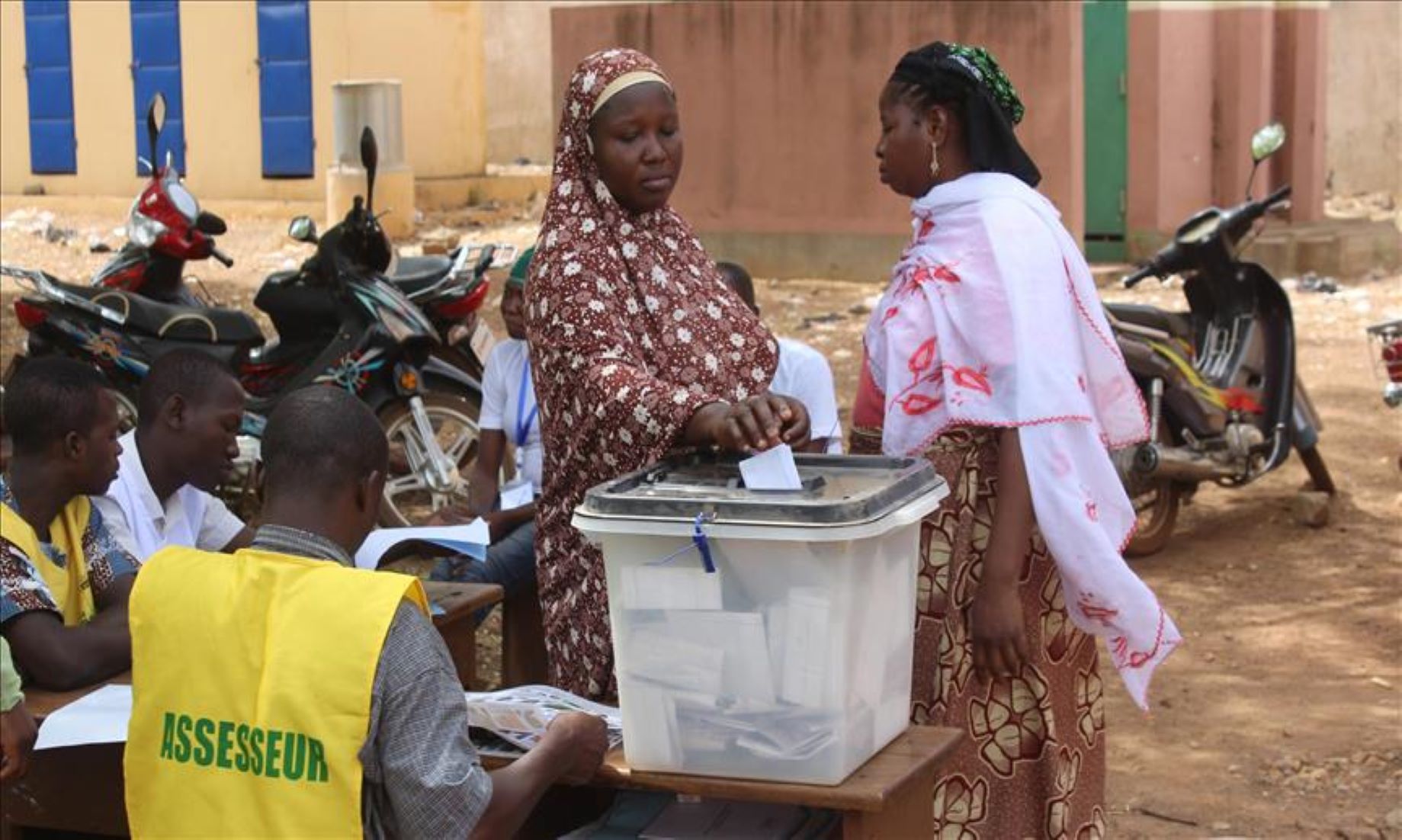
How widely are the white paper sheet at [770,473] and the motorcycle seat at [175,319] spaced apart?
188 inches

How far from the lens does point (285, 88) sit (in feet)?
52.5

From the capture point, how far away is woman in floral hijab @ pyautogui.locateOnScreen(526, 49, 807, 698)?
3158 millimetres

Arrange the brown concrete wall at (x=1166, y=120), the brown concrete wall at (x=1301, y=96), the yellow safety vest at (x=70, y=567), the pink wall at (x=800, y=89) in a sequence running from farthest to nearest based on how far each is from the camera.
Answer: the brown concrete wall at (x=1301, y=96), the brown concrete wall at (x=1166, y=120), the pink wall at (x=800, y=89), the yellow safety vest at (x=70, y=567)

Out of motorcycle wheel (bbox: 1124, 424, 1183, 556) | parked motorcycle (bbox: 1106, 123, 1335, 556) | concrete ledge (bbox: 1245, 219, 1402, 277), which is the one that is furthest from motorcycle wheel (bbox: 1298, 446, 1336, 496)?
concrete ledge (bbox: 1245, 219, 1402, 277)

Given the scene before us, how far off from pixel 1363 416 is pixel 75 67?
465 inches

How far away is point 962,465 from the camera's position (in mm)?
3418

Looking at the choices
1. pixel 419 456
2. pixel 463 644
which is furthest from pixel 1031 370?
pixel 419 456

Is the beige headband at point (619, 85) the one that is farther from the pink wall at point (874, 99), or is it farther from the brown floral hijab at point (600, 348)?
the pink wall at point (874, 99)

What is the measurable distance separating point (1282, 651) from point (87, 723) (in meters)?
4.24

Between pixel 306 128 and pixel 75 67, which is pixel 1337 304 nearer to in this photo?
pixel 306 128

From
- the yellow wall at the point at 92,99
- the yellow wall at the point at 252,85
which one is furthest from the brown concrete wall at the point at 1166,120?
the yellow wall at the point at 92,99

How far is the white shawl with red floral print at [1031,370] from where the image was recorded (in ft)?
10.8

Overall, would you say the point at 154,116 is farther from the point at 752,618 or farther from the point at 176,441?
the point at 752,618

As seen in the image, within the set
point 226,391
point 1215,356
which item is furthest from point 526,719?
point 1215,356
